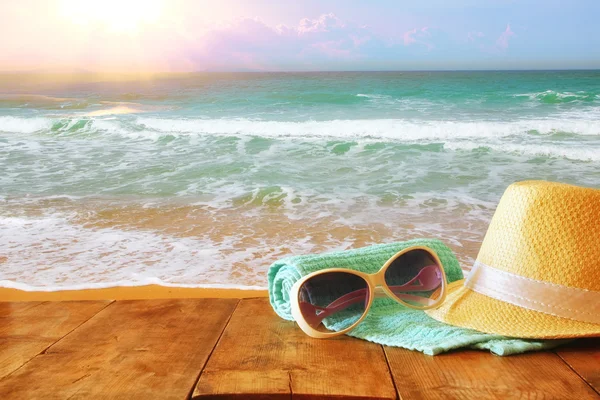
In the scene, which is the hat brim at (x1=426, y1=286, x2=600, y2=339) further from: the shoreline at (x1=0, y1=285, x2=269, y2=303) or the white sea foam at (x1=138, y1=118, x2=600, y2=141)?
the white sea foam at (x1=138, y1=118, x2=600, y2=141)

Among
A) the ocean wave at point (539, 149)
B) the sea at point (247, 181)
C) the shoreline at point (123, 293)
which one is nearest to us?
the shoreline at point (123, 293)

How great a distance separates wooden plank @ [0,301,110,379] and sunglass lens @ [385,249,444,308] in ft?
2.52

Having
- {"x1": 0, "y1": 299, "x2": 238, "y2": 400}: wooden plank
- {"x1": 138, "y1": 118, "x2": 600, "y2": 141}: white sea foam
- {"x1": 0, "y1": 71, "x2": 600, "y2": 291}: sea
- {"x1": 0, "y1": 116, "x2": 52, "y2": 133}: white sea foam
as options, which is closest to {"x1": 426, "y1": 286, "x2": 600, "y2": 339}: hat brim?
{"x1": 0, "y1": 299, "x2": 238, "y2": 400}: wooden plank

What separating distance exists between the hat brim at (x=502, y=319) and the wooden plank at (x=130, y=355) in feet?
1.81

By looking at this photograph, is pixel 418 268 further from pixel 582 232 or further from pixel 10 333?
pixel 10 333

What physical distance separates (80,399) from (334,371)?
46cm

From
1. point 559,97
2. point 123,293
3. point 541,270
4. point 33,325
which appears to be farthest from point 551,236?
point 559,97

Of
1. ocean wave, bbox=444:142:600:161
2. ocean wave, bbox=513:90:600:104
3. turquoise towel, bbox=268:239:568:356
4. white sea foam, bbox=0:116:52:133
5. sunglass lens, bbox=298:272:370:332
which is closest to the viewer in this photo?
turquoise towel, bbox=268:239:568:356

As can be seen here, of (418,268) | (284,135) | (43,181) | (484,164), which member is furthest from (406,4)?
(418,268)

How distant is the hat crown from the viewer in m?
1.30

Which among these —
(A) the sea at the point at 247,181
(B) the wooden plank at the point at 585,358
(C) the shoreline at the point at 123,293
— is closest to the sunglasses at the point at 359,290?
(B) the wooden plank at the point at 585,358

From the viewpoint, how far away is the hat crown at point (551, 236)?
4.26ft

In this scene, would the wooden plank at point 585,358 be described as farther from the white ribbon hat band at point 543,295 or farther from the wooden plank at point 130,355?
the wooden plank at point 130,355

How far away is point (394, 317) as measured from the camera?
141 centimetres
